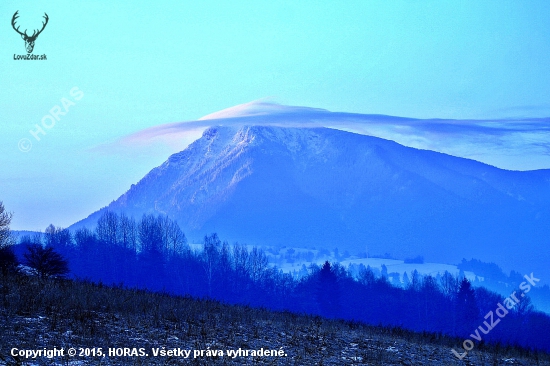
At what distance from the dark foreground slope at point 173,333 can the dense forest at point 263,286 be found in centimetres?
7364

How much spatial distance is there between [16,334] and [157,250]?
114 m

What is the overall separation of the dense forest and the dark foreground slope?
7364cm

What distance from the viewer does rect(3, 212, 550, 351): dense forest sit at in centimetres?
10125

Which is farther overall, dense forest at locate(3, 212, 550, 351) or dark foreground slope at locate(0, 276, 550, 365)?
dense forest at locate(3, 212, 550, 351)

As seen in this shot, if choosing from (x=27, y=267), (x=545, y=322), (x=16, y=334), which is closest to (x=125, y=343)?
(x=16, y=334)

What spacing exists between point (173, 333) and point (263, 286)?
10844 cm

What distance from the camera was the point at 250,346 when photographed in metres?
16.3

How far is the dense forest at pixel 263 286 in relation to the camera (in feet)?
332

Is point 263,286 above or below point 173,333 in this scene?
below

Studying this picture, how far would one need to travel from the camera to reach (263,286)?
405 feet

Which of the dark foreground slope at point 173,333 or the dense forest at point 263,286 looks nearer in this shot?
the dark foreground slope at point 173,333

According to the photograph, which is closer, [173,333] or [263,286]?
A: [173,333]

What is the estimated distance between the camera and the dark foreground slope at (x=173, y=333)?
14125 millimetres

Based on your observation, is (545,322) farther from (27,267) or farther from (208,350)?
(208,350)
